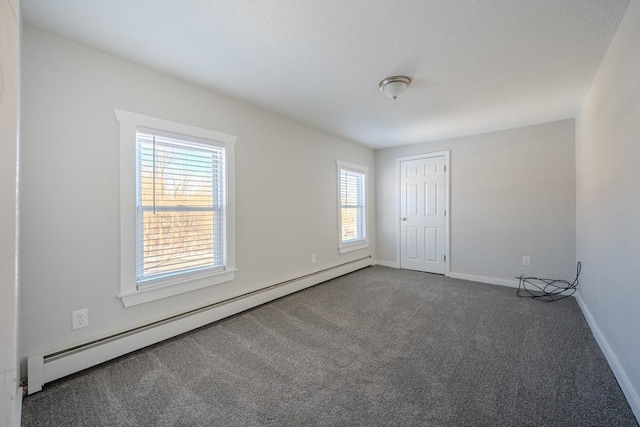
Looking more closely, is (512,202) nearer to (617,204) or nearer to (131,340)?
(617,204)

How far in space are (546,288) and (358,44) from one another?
3.95 m

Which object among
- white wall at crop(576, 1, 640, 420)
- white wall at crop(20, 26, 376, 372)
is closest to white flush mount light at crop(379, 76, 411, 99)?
white wall at crop(576, 1, 640, 420)

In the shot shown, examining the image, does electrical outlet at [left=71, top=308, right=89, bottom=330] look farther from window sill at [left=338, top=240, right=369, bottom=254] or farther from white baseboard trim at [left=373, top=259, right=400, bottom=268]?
white baseboard trim at [left=373, top=259, right=400, bottom=268]

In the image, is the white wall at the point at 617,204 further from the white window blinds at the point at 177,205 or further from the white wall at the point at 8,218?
the white window blinds at the point at 177,205

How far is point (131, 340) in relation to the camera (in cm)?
214

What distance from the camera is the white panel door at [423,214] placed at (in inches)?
182

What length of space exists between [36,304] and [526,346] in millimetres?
3656

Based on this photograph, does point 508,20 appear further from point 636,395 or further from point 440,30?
point 636,395

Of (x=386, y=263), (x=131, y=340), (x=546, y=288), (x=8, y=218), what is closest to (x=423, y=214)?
(x=386, y=263)

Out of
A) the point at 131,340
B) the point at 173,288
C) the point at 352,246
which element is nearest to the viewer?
the point at 131,340

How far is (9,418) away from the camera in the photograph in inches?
15.7

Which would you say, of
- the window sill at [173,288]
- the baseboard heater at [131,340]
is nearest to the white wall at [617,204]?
the baseboard heater at [131,340]

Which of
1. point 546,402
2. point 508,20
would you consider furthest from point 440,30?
point 546,402

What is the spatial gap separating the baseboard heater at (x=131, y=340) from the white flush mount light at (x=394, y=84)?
2.52 metres
